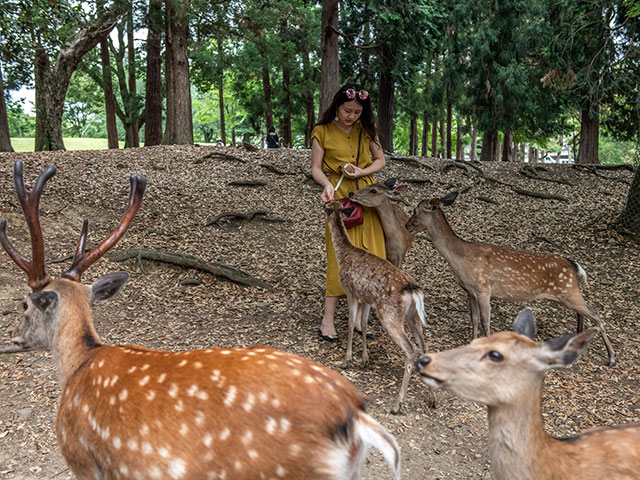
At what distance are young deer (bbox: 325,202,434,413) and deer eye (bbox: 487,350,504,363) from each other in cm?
181

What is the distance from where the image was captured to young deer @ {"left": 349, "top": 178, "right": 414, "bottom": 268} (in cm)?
514

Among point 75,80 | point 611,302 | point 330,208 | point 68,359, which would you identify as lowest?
point 611,302

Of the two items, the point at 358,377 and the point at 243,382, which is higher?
the point at 243,382

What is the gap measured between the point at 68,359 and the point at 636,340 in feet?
17.2

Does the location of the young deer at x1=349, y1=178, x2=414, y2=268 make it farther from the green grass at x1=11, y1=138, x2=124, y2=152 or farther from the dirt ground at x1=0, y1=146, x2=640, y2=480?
the green grass at x1=11, y1=138, x2=124, y2=152

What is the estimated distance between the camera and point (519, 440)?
2201mm

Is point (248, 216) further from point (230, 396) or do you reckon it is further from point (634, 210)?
point (230, 396)

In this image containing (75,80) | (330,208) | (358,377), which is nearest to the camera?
(358,377)

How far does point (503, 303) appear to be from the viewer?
21.0 ft

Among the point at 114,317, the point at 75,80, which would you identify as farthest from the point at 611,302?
the point at 75,80

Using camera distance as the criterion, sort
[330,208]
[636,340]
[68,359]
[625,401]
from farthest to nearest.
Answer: [636,340] < [330,208] < [625,401] < [68,359]

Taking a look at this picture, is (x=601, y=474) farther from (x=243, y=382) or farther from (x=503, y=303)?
(x=503, y=303)

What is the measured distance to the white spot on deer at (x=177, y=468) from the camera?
1951mm

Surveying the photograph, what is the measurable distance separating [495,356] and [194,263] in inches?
193
